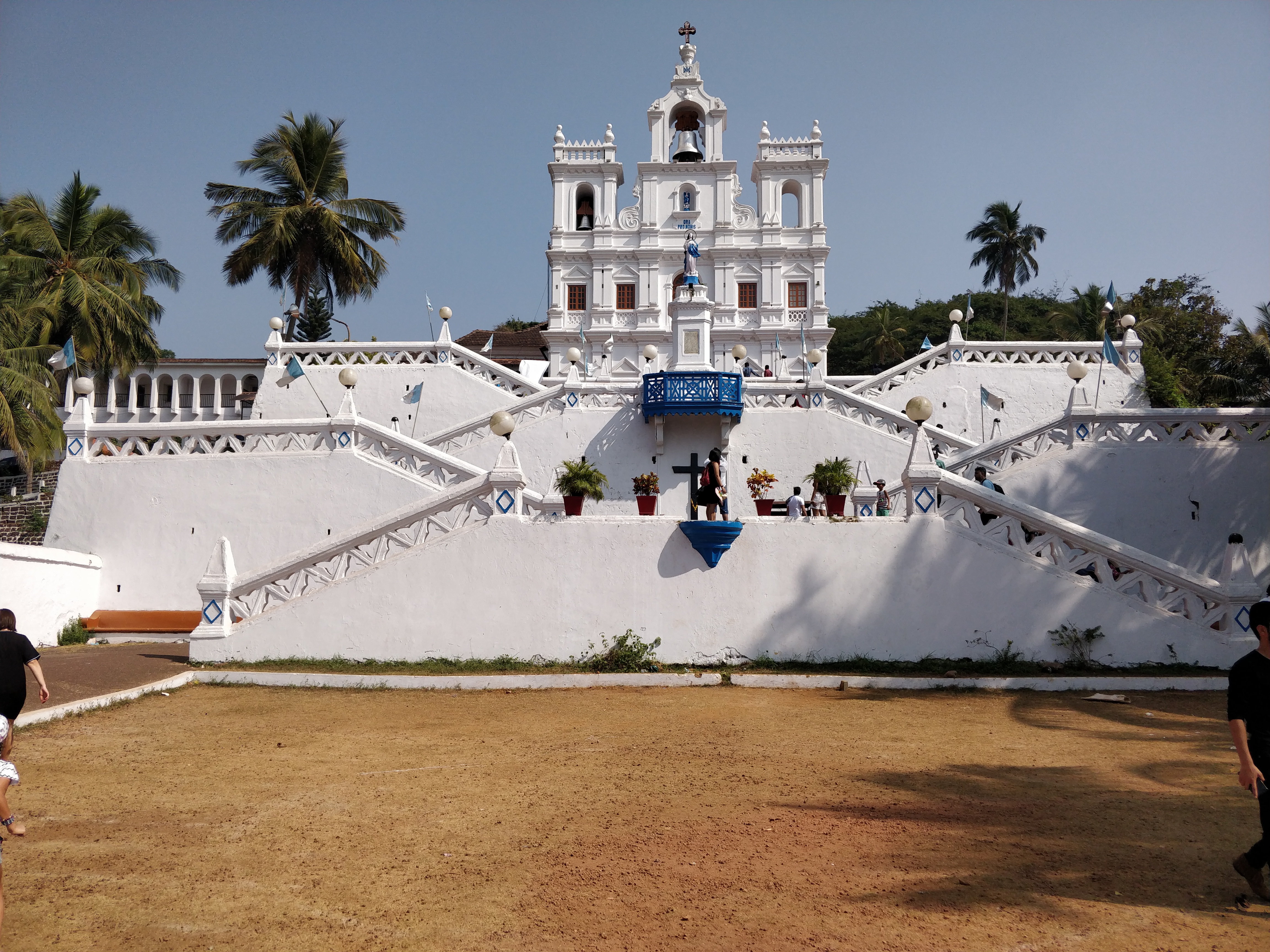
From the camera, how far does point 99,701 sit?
1173cm

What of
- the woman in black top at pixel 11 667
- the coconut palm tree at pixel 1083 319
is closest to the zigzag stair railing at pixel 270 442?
the woman in black top at pixel 11 667

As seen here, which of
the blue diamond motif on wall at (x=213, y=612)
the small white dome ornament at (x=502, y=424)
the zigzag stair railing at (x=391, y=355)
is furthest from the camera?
the zigzag stair railing at (x=391, y=355)

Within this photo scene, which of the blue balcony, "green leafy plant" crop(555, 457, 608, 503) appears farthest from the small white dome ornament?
the blue balcony

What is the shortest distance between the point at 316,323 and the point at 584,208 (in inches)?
965

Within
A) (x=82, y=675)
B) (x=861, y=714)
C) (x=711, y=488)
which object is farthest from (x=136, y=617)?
(x=861, y=714)

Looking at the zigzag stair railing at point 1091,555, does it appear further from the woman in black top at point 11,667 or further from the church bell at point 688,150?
the church bell at point 688,150

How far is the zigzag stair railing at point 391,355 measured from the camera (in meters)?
28.3

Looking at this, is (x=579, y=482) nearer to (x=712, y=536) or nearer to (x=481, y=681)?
(x=712, y=536)

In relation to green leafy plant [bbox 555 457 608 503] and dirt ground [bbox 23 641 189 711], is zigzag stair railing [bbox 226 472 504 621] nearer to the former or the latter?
green leafy plant [bbox 555 457 608 503]

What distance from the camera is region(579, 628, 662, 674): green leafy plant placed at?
1412cm

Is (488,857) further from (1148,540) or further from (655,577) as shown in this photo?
(1148,540)

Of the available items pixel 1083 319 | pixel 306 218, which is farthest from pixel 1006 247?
pixel 306 218

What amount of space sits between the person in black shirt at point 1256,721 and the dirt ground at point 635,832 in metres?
0.29

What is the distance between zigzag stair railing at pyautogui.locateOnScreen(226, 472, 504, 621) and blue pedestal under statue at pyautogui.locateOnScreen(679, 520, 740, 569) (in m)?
3.08
